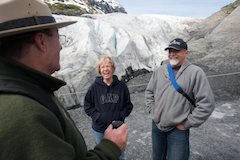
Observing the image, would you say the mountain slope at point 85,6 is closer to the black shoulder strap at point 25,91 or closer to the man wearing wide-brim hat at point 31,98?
the man wearing wide-brim hat at point 31,98

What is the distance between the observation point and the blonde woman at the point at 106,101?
104 inches

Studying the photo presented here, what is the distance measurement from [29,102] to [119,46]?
11.8 meters

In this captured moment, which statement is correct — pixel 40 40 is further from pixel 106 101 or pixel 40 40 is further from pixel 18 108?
pixel 106 101

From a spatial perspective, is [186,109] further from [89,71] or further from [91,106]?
→ [89,71]

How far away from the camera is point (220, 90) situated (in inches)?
293

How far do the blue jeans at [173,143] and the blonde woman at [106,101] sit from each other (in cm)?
67

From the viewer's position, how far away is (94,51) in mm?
10516

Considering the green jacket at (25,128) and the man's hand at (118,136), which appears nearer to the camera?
the green jacket at (25,128)

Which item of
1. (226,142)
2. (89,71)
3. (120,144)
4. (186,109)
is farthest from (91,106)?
(89,71)

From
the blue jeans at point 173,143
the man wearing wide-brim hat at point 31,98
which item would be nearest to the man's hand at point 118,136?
the man wearing wide-brim hat at point 31,98

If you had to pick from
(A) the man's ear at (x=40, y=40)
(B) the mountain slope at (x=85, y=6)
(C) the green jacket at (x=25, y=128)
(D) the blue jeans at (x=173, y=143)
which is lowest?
(D) the blue jeans at (x=173, y=143)

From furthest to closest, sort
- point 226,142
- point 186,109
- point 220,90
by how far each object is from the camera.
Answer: point 220,90
point 226,142
point 186,109

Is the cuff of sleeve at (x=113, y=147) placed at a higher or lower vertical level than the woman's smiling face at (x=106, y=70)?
higher

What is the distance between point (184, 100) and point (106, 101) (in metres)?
1.25
